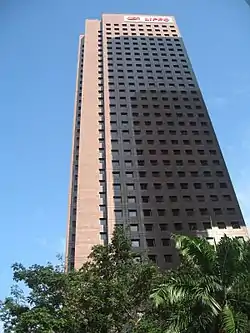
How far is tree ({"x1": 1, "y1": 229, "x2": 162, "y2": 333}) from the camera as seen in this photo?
18.5 m

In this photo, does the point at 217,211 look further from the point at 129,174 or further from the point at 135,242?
the point at 129,174

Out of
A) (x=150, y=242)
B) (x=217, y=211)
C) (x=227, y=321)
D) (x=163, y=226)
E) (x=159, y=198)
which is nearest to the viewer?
(x=227, y=321)

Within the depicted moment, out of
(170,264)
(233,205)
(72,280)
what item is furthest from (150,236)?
(72,280)

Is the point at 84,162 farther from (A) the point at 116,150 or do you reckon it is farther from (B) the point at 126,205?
(B) the point at 126,205

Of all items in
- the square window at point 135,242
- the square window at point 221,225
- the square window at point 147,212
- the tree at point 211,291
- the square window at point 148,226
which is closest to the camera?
the tree at point 211,291

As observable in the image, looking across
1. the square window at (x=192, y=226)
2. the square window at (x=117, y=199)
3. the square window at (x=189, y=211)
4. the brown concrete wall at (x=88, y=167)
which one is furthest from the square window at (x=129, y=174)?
the square window at (x=192, y=226)

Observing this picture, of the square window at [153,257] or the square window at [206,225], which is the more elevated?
the square window at [206,225]

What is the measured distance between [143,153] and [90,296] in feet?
139

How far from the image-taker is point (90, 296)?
1889 cm

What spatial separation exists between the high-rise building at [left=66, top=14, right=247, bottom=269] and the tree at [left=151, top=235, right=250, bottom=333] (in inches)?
1204

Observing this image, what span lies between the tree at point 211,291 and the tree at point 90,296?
16.1 feet

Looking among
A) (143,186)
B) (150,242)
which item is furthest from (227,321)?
(143,186)

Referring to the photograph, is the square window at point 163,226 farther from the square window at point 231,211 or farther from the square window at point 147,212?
the square window at point 231,211

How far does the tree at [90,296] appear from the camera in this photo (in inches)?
728
